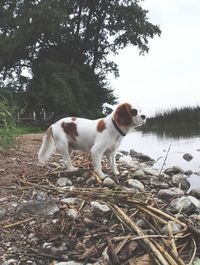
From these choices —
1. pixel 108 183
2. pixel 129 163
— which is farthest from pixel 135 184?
pixel 129 163

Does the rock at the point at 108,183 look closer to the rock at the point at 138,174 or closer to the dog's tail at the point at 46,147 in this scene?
the rock at the point at 138,174

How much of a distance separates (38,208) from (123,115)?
86.2 inches

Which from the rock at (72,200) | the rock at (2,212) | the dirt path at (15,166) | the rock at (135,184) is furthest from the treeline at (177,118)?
the rock at (2,212)

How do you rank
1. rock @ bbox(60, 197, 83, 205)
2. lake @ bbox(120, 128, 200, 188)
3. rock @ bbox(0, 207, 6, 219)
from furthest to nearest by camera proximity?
lake @ bbox(120, 128, 200, 188)
rock @ bbox(60, 197, 83, 205)
rock @ bbox(0, 207, 6, 219)

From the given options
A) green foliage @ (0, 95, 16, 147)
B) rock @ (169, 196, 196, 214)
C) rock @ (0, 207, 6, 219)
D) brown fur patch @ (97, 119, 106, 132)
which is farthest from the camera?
green foliage @ (0, 95, 16, 147)

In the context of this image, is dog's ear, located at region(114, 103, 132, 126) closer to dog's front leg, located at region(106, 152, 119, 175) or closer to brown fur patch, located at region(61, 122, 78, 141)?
dog's front leg, located at region(106, 152, 119, 175)

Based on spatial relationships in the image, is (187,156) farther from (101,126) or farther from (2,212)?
(2,212)

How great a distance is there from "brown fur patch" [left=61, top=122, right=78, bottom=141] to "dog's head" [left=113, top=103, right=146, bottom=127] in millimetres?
736

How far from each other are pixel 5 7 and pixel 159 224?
27.6 meters

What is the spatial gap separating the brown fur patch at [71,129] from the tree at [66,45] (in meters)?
17.9

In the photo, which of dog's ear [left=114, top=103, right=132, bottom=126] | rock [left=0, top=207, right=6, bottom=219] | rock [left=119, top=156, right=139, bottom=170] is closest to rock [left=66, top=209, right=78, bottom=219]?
rock [left=0, top=207, right=6, bottom=219]

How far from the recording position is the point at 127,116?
263 inches

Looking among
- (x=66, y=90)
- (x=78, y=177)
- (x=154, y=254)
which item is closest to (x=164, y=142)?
(x=66, y=90)

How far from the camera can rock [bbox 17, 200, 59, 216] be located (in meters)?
4.97
